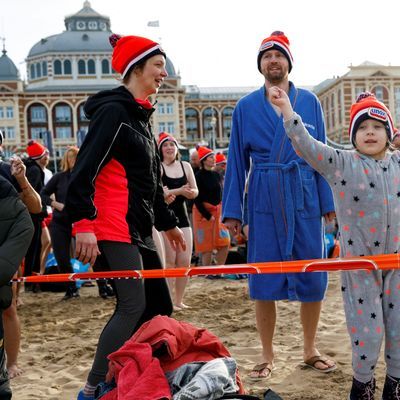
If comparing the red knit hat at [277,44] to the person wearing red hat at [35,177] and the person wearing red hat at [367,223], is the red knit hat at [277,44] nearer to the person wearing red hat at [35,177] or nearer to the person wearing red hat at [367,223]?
the person wearing red hat at [367,223]

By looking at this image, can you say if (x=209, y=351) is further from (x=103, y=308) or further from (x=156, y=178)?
(x=103, y=308)

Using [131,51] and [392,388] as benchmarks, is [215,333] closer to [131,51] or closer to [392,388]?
[392,388]

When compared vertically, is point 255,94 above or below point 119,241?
above

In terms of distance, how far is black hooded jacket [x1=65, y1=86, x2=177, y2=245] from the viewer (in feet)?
9.87

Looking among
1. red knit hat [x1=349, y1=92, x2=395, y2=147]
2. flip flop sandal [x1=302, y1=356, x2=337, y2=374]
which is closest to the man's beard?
red knit hat [x1=349, y1=92, x2=395, y2=147]

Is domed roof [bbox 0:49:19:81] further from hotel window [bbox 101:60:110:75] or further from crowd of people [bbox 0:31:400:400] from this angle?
crowd of people [bbox 0:31:400:400]

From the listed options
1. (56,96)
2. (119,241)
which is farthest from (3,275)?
(56,96)

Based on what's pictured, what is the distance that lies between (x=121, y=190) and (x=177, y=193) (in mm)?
3187

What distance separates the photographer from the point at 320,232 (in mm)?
3912

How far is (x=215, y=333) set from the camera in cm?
518

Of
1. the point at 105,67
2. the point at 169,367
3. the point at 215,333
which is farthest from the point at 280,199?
the point at 105,67

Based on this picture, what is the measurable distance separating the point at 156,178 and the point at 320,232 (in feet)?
3.87

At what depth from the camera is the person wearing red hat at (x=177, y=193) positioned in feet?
21.0

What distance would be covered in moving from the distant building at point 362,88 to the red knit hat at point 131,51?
67.6m
